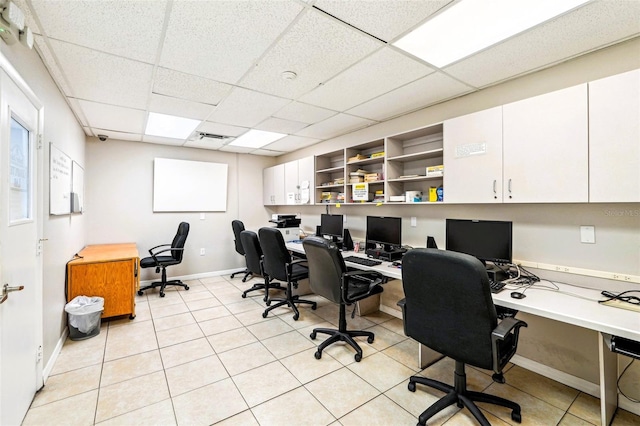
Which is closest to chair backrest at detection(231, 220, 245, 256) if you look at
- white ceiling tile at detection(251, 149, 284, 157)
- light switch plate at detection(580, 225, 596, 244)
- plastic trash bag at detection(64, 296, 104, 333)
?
white ceiling tile at detection(251, 149, 284, 157)

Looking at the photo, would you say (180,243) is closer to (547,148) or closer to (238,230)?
(238,230)

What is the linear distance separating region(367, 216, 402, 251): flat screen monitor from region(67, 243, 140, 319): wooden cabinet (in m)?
2.85

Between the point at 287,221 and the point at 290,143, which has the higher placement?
the point at 290,143

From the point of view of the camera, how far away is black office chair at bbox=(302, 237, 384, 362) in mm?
2430

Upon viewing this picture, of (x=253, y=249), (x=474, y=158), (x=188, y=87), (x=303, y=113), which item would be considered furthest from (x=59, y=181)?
(x=474, y=158)

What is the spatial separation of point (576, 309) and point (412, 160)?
81.7 inches

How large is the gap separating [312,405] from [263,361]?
696 millimetres

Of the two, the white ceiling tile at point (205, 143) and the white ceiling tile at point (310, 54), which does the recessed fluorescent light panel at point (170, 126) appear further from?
the white ceiling tile at point (310, 54)

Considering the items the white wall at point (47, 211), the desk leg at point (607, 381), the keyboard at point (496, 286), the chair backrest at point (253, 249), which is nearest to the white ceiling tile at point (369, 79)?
the keyboard at point (496, 286)

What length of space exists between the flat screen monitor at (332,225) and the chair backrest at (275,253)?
3.29 feet

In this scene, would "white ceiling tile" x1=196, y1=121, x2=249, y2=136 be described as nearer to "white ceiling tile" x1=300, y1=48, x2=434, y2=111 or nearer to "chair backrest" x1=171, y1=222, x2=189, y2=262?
"white ceiling tile" x1=300, y1=48, x2=434, y2=111

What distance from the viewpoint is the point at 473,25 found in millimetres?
1767

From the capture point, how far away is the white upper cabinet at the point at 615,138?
5.56 ft

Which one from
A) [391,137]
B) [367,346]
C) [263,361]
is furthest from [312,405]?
[391,137]
